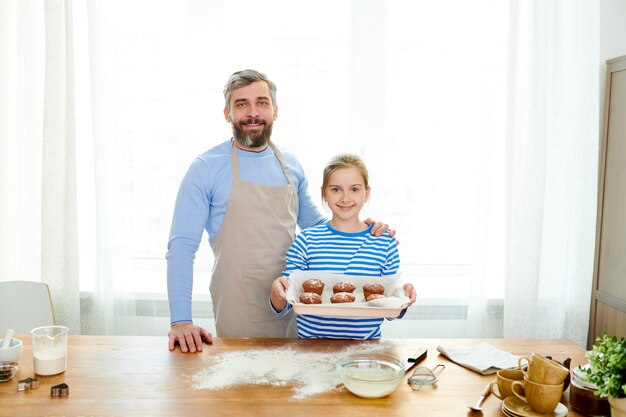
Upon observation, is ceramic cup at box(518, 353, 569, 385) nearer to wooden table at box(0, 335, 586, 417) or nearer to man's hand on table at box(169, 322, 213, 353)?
wooden table at box(0, 335, 586, 417)

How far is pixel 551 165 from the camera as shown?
11.1 feet

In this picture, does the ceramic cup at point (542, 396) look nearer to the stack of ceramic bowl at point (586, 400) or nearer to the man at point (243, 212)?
the stack of ceramic bowl at point (586, 400)

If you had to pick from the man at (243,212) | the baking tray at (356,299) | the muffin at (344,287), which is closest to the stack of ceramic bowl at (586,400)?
the baking tray at (356,299)

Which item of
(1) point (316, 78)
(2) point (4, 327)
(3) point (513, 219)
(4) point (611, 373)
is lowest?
(2) point (4, 327)

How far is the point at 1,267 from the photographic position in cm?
341

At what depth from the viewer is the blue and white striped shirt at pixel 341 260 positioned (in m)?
2.26

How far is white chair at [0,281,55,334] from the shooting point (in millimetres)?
2773

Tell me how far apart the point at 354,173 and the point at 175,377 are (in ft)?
3.40

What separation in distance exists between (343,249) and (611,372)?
3.69 feet

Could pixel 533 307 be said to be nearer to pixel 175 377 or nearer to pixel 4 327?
pixel 175 377

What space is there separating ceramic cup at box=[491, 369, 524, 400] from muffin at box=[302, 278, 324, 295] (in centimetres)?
72

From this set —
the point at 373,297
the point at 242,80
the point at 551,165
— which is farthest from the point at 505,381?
the point at 551,165

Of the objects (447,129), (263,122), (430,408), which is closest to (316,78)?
(447,129)

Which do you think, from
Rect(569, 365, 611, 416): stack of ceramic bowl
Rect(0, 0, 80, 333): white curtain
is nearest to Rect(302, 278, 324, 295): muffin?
Rect(569, 365, 611, 416): stack of ceramic bowl
